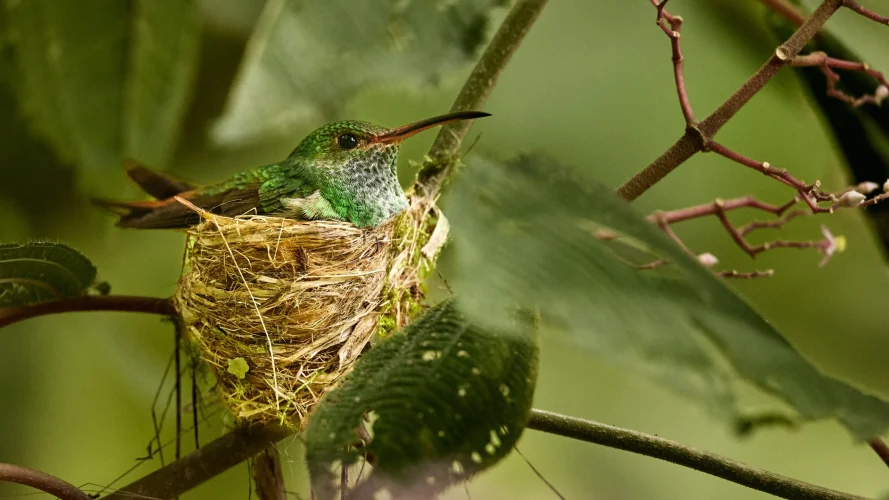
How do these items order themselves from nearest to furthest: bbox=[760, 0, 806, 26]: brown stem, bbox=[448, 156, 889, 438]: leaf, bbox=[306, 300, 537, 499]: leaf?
bbox=[448, 156, 889, 438]: leaf
bbox=[306, 300, 537, 499]: leaf
bbox=[760, 0, 806, 26]: brown stem

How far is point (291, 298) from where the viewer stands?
857 mm

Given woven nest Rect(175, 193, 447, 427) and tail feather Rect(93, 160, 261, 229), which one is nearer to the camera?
woven nest Rect(175, 193, 447, 427)

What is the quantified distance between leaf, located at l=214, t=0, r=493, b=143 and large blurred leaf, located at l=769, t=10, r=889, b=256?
633 mm

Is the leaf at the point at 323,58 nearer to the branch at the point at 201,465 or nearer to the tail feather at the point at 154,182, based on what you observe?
the branch at the point at 201,465

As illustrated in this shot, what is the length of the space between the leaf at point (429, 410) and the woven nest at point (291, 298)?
12.7 inches

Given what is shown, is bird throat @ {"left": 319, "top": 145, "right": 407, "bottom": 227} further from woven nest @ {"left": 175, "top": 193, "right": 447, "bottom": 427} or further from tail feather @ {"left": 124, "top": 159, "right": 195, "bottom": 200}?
tail feather @ {"left": 124, "top": 159, "right": 195, "bottom": 200}

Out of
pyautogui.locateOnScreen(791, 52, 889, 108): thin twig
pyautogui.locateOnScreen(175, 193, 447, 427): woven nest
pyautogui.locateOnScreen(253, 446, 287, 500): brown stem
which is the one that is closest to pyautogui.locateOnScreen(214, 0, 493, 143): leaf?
pyautogui.locateOnScreen(175, 193, 447, 427): woven nest

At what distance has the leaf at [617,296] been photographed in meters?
0.27

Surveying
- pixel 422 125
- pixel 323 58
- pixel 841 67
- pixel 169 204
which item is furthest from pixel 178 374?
pixel 841 67

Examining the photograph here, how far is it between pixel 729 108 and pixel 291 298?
1.82 feet

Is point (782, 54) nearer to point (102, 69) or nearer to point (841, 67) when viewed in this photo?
point (841, 67)

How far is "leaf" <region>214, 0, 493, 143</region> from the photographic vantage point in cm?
48

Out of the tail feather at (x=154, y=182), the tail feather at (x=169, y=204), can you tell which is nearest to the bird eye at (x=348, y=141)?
the tail feather at (x=169, y=204)

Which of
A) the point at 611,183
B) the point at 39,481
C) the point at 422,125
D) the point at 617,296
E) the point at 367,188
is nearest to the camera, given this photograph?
the point at 617,296
